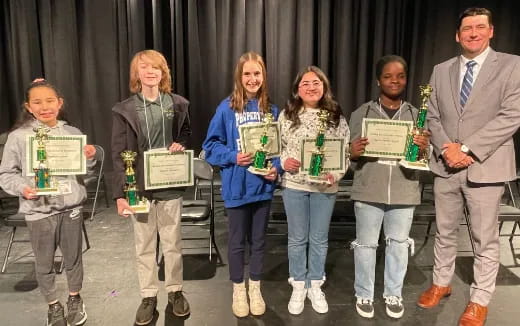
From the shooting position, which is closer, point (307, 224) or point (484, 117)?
point (484, 117)

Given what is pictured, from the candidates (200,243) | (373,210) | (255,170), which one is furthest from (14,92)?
(373,210)

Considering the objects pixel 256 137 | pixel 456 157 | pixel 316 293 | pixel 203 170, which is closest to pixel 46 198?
pixel 256 137

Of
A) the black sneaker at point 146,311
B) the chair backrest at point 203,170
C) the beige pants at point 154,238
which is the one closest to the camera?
the beige pants at point 154,238

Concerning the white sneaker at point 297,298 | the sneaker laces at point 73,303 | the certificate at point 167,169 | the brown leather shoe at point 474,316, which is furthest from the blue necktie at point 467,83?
the sneaker laces at point 73,303

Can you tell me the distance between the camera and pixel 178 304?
8.66ft

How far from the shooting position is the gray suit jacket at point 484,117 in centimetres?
226

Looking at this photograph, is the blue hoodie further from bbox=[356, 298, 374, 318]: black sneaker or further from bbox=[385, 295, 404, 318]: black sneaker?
bbox=[385, 295, 404, 318]: black sneaker

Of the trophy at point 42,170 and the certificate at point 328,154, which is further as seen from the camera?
the certificate at point 328,154

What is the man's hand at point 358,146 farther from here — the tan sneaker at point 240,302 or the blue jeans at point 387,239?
the tan sneaker at point 240,302

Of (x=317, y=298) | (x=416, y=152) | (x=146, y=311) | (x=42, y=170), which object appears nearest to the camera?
(x=42, y=170)

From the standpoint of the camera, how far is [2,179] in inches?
89.4

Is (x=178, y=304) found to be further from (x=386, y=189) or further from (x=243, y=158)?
(x=386, y=189)

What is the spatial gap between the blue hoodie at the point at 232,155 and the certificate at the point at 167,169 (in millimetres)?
140

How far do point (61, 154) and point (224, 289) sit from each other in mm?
1470
